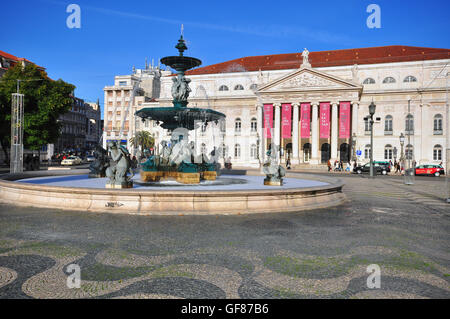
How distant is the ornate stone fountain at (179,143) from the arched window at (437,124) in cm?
4650

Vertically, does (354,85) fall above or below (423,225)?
above

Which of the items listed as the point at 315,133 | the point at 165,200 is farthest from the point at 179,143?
the point at 315,133

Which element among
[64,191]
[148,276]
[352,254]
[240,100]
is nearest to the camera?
[148,276]

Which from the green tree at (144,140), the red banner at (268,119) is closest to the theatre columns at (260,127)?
the red banner at (268,119)

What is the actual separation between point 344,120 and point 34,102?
39132 mm

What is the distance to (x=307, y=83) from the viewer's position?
162 ft

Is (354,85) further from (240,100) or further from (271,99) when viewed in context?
(240,100)

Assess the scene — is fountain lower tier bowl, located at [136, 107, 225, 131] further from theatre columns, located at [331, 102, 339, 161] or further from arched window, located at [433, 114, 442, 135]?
arched window, located at [433, 114, 442, 135]

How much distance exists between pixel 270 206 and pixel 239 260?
397cm

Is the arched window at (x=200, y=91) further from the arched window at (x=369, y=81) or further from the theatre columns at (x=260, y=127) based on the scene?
the arched window at (x=369, y=81)

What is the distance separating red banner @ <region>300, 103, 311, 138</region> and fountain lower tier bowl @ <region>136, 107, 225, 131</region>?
35581 millimetres

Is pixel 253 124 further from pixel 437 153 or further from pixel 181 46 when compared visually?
pixel 181 46
